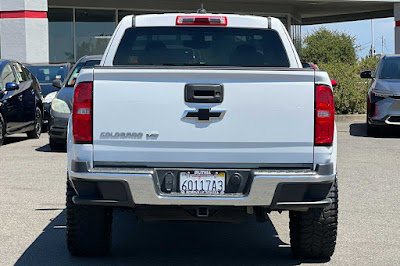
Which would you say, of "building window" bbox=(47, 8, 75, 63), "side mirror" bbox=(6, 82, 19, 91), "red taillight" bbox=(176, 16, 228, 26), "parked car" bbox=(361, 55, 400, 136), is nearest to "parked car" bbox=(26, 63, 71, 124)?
"side mirror" bbox=(6, 82, 19, 91)

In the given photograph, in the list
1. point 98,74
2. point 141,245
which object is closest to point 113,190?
point 98,74

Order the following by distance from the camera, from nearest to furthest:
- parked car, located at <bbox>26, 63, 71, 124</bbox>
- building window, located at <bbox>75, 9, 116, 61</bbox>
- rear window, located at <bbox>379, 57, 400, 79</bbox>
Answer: rear window, located at <bbox>379, 57, 400, 79</bbox> → parked car, located at <bbox>26, 63, 71, 124</bbox> → building window, located at <bbox>75, 9, 116, 61</bbox>

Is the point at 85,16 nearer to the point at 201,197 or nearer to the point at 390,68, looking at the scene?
the point at 390,68

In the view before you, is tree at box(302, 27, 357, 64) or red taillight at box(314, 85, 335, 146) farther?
tree at box(302, 27, 357, 64)

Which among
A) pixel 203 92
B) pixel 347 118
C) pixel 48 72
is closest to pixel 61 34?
pixel 48 72

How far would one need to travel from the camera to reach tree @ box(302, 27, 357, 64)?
63969mm

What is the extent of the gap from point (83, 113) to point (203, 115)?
82cm

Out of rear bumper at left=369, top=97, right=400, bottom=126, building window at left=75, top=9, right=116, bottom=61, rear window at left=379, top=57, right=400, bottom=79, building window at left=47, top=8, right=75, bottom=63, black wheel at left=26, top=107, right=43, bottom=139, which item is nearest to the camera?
black wheel at left=26, top=107, right=43, bottom=139

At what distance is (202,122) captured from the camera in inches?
233

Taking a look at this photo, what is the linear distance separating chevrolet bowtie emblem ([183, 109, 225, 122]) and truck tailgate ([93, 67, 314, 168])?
0.8 inches

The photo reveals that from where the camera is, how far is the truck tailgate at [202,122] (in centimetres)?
591

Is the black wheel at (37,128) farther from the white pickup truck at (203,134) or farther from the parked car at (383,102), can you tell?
the white pickup truck at (203,134)

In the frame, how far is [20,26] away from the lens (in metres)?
30.4

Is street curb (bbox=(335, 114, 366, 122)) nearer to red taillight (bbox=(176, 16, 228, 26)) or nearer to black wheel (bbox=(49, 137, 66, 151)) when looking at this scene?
black wheel (bbox=(49, 137, 66, 151))
